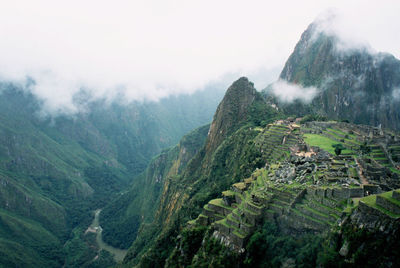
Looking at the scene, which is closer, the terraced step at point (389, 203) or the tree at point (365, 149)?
the terraced step at point (389, 203)

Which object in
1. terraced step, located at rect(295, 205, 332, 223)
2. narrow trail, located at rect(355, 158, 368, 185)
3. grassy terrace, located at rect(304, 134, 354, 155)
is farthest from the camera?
grassy terrace, located at rect(304, 134, 354, 155)

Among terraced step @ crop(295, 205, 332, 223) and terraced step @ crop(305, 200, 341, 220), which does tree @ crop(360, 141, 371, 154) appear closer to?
terraced step @ crop(305, 200, 341, 220)

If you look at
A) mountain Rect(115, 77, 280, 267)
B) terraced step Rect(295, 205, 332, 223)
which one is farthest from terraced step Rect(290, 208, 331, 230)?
mountain Rect(115, 77, 280, 267)

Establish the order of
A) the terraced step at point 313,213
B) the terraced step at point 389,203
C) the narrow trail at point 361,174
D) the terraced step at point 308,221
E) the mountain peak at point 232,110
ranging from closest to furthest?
1. the terraced step at point 389,203
2. the terraced step at point 308,221
3. the terraced step at point 313,213
4. the narrow trail at point 361,174
5. the mountain peak at point 232,110

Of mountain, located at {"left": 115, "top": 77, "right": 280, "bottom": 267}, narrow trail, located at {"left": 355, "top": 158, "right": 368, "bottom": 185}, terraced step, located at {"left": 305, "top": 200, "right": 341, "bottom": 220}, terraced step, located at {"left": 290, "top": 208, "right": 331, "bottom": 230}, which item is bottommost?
mountain, located at {"left": 115, "top": 77, "right": 280, "bottom": 267}

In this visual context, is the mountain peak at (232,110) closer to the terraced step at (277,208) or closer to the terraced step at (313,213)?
the terraced step at (277,208)

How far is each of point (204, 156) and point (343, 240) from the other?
5468 inches

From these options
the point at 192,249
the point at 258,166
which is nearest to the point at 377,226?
the point at 192,249

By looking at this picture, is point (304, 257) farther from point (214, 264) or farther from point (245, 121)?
point (245, 121)

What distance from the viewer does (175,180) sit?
6919 inches

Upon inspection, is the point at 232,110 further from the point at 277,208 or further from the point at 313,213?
the point at 313,213

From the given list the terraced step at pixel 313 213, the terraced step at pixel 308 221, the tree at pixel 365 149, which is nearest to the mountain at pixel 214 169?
the tree at pixel 365 149

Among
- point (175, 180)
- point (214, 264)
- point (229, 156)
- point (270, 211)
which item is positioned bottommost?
point (175, 180)

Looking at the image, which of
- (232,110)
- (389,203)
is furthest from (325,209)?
(232,110)
